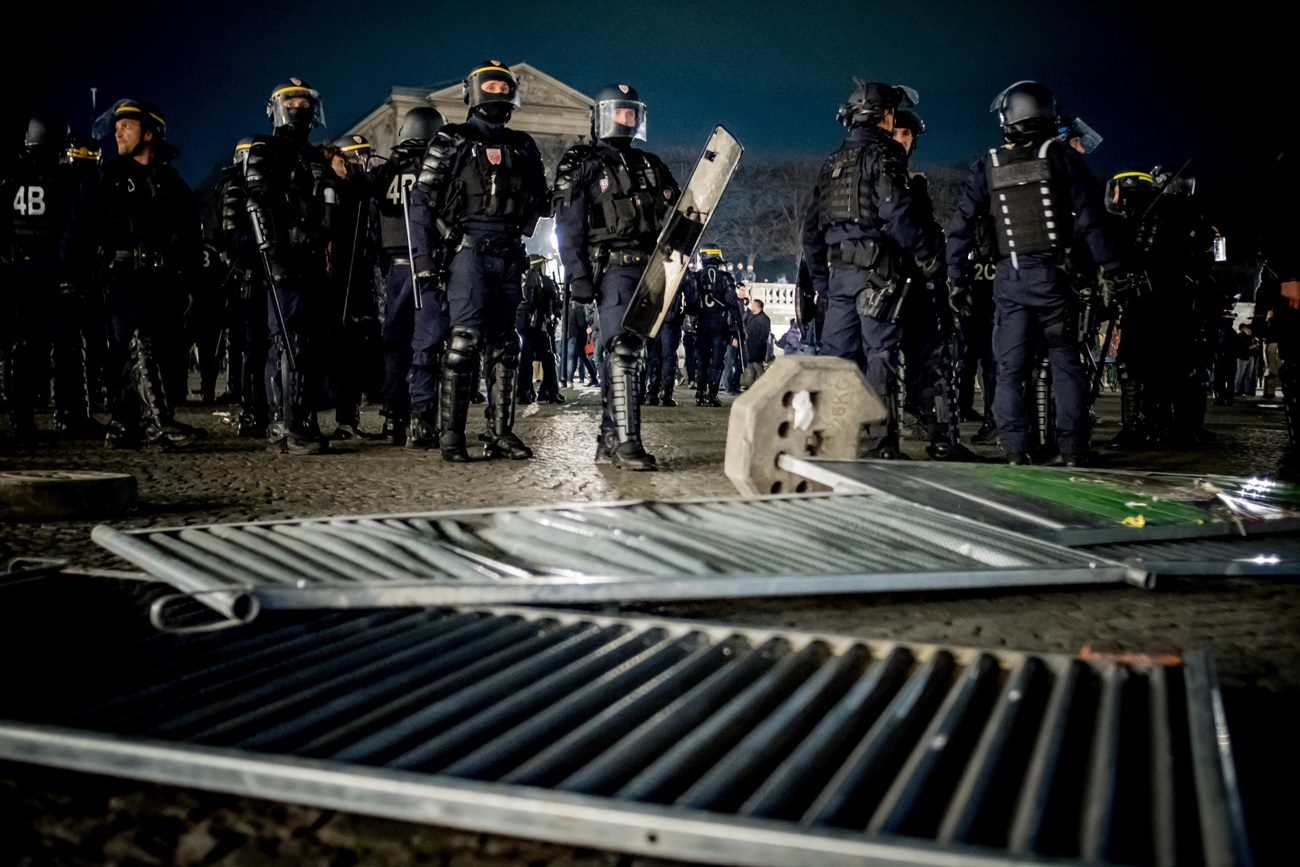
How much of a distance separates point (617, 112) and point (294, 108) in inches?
88.5

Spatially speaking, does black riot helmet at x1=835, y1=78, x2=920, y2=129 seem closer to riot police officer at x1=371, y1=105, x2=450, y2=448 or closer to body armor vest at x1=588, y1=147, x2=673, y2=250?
body armor vest at x1=588, y1=147, x2=673, y2=250

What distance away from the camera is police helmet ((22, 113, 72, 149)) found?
7180 millimetres

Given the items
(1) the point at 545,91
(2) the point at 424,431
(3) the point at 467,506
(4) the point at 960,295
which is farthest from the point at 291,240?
(1) the point at 545,91

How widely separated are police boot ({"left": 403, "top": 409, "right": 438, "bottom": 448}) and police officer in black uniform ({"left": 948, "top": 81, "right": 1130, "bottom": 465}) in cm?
A: 390

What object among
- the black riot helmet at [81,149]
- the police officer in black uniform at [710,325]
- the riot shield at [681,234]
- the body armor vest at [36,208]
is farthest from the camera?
the police officer in black uniform at [710,325]

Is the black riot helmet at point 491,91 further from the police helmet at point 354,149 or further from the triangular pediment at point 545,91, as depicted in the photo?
the triangular pediment at point 545,91

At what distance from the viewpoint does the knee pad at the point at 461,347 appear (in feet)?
18.8

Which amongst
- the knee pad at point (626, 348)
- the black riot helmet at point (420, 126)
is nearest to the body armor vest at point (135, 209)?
the black riot helmet at point (420, 126)

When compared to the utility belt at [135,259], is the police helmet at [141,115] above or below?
above

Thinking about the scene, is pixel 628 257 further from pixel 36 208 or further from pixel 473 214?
pixel 36 208

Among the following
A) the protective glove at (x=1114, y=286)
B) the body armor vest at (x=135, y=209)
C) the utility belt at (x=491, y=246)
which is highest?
the body armor vest at (x=135, y=209)

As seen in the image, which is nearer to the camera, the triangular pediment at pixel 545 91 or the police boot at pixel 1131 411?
the police boot at pixel 1131 411

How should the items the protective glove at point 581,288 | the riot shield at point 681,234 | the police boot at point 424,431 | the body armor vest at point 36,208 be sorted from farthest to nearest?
1. the body armor vest at point 36,208
2. the police boot at point 424,431
3. the protective glove at point 581,288
4. the riot shield at point 681,234

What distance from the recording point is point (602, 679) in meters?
1.75
